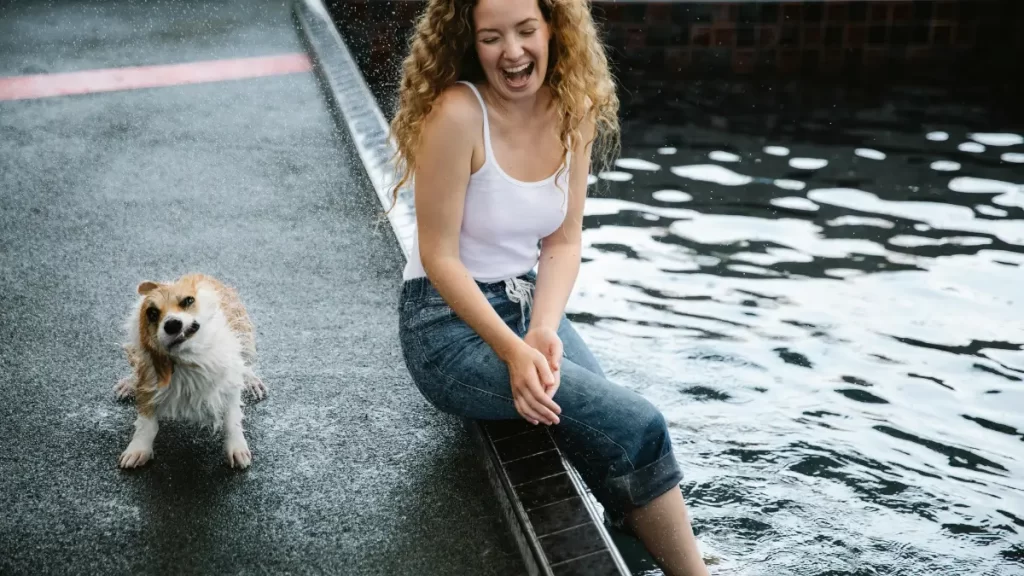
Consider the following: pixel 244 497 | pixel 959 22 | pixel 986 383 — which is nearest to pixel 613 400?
pixel 244 497

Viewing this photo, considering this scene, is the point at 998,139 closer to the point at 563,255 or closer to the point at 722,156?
the point at 722,156

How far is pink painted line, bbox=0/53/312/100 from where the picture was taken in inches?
330

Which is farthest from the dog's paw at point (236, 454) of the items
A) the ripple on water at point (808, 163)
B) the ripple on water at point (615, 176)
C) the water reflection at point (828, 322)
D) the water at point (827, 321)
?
the ripple on water at point (808, 163)

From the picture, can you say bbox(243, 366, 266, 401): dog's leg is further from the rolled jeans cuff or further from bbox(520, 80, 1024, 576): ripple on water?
bbox(520, 80, 1024, 576): ripple on water

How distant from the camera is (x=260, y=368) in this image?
3816 millimetres

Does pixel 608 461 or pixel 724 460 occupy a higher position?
pixel 608 461

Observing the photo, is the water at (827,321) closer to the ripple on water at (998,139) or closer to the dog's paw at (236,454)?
the ripple on water at (998,139)

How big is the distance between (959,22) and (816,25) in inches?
54.7

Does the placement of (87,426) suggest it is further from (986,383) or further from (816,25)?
(816,25)

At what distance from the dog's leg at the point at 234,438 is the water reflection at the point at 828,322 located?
1729mm

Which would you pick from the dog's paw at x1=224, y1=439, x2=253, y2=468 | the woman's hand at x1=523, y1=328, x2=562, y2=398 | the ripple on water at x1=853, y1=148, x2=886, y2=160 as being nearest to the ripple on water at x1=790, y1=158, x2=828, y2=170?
the ripple on water at x1=853, y1=148, x2=886, y2=160

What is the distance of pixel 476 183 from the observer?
2.88m

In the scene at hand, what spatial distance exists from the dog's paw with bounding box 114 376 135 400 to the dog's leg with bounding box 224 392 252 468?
2.00 ft

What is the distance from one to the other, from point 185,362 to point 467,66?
4.18 feet
